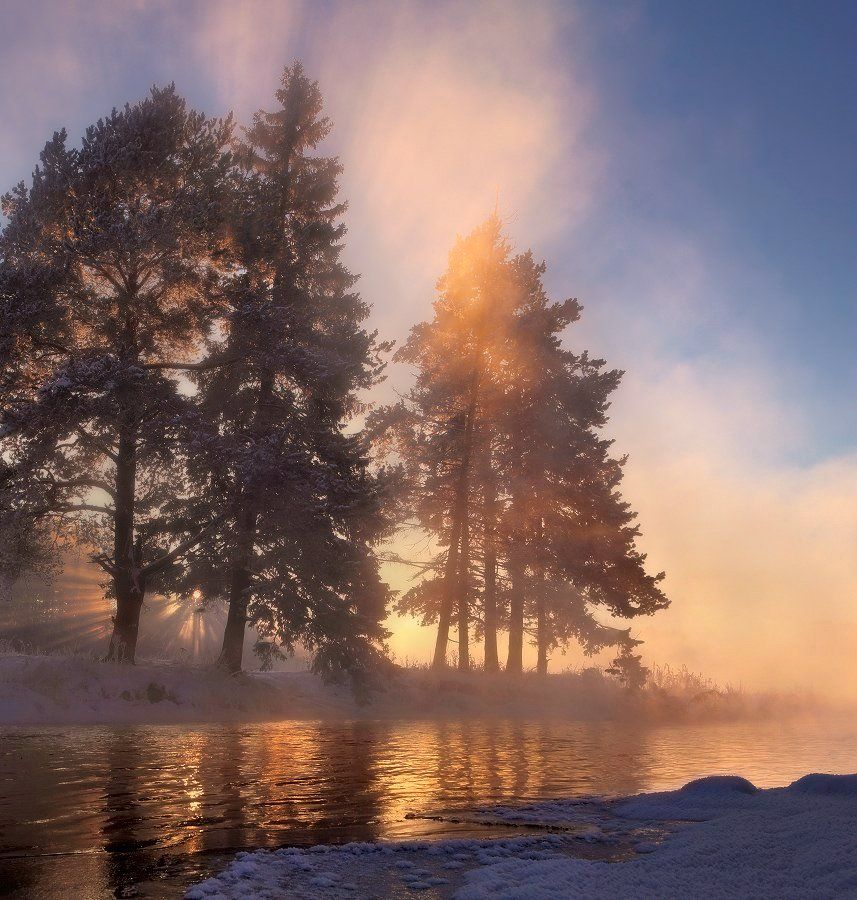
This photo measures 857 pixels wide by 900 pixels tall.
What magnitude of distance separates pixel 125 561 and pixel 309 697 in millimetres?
6372

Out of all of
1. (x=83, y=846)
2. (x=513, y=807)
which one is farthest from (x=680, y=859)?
(x=83, y=846)

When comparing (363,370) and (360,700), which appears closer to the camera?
(360,700)

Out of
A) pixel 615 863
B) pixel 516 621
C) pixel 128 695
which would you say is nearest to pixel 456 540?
pixel 516 621

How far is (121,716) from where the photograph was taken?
47.8ft

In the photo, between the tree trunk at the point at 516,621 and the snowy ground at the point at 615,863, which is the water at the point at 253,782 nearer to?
the snowy ground at the point at 615,863

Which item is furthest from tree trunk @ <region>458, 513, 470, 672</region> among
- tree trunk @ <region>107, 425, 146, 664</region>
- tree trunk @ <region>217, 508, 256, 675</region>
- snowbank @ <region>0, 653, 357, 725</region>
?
tree trunk @ <region>107, 425, 146, 664</region>

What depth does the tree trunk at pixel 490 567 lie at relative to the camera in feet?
88.3

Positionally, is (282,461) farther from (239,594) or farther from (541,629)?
(541,629)

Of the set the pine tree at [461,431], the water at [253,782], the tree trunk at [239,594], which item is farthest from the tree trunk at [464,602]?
the water at [253,782]

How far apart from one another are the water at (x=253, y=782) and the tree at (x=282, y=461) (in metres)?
5.67

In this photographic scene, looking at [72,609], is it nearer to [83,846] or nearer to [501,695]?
[501,695]

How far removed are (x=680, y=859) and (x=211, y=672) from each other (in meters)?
16.2

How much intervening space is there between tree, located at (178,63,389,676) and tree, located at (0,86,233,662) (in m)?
0.98

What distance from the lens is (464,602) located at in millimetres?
25953
